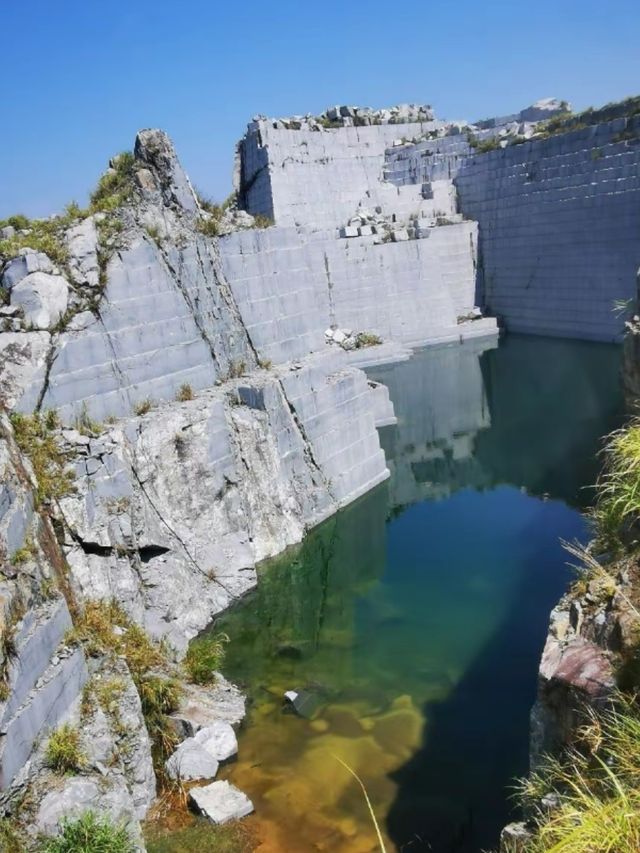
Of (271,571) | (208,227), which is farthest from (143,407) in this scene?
(208,227)

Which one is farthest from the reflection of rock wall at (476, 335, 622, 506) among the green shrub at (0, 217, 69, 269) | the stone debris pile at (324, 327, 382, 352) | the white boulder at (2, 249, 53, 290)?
the white boulder at (2, 249, 53, 290)

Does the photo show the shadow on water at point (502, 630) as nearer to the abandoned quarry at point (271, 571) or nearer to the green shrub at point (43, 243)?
the abandoned quarry at point (271, 571)

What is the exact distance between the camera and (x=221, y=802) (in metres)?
6.53

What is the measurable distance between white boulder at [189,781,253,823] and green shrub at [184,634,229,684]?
1.59 meters

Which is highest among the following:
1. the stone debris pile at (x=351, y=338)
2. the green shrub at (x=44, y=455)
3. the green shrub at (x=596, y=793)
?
the green shrub at (x=44, y=455)

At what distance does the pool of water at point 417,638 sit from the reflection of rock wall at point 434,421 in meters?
0.07

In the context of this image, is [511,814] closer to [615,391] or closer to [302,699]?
[302,699]

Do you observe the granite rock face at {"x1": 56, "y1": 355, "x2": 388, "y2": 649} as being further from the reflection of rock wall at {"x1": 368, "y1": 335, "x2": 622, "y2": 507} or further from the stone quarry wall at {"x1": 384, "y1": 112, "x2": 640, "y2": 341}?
the stone quarry wall at {"x1": 384, "y1": 112, "x2": 640, "y2": 341}

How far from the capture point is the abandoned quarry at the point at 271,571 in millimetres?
5266

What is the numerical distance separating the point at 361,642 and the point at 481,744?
7.68ft

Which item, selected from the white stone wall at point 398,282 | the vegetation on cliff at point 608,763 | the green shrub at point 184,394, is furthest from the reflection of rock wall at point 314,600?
the white stone wall at point 398,282

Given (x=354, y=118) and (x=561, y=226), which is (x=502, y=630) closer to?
(x=561, y=226)

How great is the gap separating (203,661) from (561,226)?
62.3 ft

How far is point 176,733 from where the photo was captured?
24.0 feet
